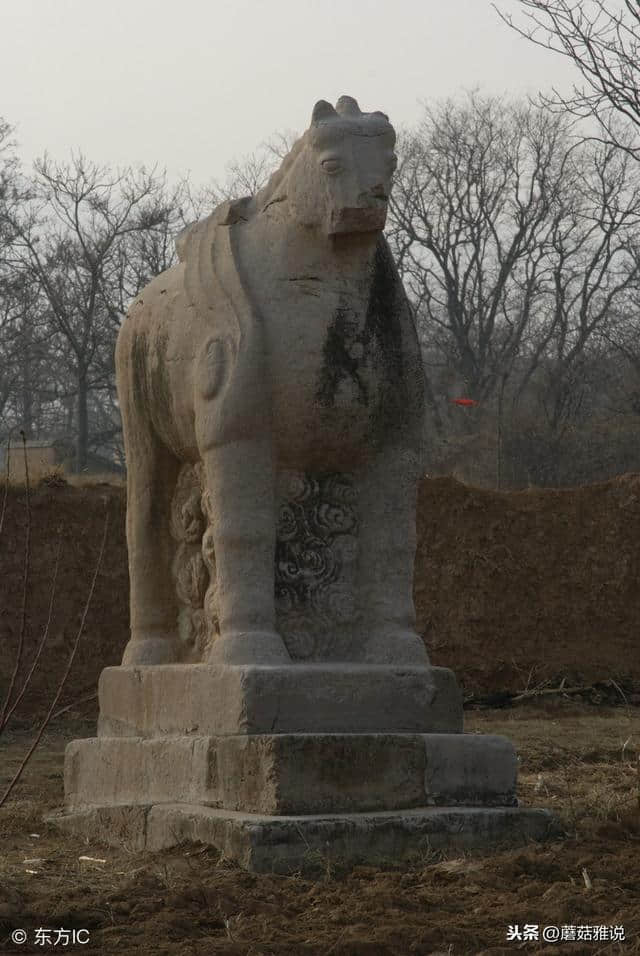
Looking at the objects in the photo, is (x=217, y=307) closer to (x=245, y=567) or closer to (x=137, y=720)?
(x=245, y=567)

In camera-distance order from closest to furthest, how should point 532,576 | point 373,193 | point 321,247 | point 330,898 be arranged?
point 330,898 < point 373,193 < point 321,247 < point 532,576

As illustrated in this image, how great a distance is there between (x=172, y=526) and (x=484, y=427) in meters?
21.2

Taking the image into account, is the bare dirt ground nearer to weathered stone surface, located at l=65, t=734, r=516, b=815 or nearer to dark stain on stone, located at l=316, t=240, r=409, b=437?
weathered stone surface, located at l=65, t=734, r=516, b=815

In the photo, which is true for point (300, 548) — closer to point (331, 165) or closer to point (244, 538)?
point (244, 538)

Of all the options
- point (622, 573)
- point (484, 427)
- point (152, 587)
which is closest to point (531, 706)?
point (622, 573)

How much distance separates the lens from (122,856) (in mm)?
4844

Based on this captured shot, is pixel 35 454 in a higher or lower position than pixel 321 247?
higher

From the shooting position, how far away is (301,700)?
481 cm

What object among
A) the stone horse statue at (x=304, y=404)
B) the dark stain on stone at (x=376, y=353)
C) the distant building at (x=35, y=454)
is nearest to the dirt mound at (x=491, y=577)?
Result: the distant building at (x=35, y=454)

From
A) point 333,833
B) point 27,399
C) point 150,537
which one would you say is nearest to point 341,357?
point 150,537

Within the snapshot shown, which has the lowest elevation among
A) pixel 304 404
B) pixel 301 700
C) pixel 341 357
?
pixel 301 700

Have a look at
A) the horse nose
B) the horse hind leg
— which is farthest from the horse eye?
the horse hind leg

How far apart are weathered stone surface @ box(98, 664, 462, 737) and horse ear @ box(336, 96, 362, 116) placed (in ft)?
6.55

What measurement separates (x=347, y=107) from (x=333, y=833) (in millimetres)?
2577
